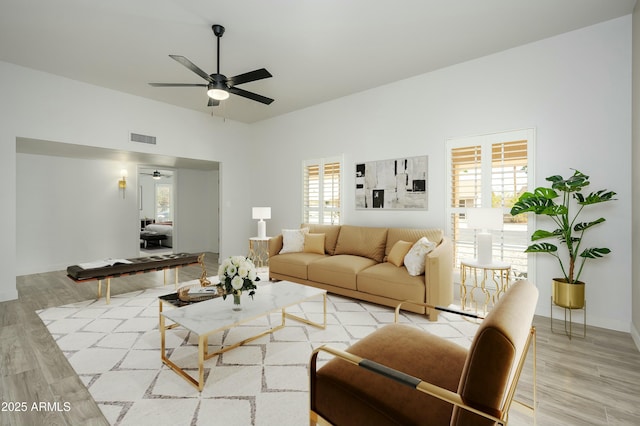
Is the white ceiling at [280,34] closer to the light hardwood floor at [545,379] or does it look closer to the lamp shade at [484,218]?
the lamp shade at [484,218]

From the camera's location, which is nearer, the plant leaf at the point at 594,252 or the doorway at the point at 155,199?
the plant leaf at the point at 594,252

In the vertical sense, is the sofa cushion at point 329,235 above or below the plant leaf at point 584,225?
below

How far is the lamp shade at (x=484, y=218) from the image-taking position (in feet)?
11.1

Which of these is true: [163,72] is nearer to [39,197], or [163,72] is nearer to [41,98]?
[41,98]

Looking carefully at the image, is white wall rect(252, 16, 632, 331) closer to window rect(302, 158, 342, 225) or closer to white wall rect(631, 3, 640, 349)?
white wall rect(631, 3, 640, 349)

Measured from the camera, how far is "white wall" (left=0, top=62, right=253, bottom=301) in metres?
4.20

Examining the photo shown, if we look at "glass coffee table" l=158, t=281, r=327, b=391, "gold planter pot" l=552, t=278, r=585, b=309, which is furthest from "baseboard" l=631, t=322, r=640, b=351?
"glass coffee table" l=158, t=281, r=327, b=391

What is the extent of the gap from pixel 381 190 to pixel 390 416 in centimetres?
400

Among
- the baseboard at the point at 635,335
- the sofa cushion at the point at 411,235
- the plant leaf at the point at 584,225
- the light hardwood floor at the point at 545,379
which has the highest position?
the plant leaf at the point at 584,225

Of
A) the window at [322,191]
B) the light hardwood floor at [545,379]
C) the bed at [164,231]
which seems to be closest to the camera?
the light hardwood floor at [545,379]

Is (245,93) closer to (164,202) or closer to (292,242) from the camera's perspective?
(292,242)

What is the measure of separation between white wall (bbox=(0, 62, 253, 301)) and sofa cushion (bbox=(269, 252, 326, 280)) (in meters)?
2.39

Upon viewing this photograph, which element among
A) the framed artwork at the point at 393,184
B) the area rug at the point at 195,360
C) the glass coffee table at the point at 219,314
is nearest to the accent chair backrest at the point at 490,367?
the area rug at the point at 195,360

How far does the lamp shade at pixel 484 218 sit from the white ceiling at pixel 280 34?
203 centimetres
